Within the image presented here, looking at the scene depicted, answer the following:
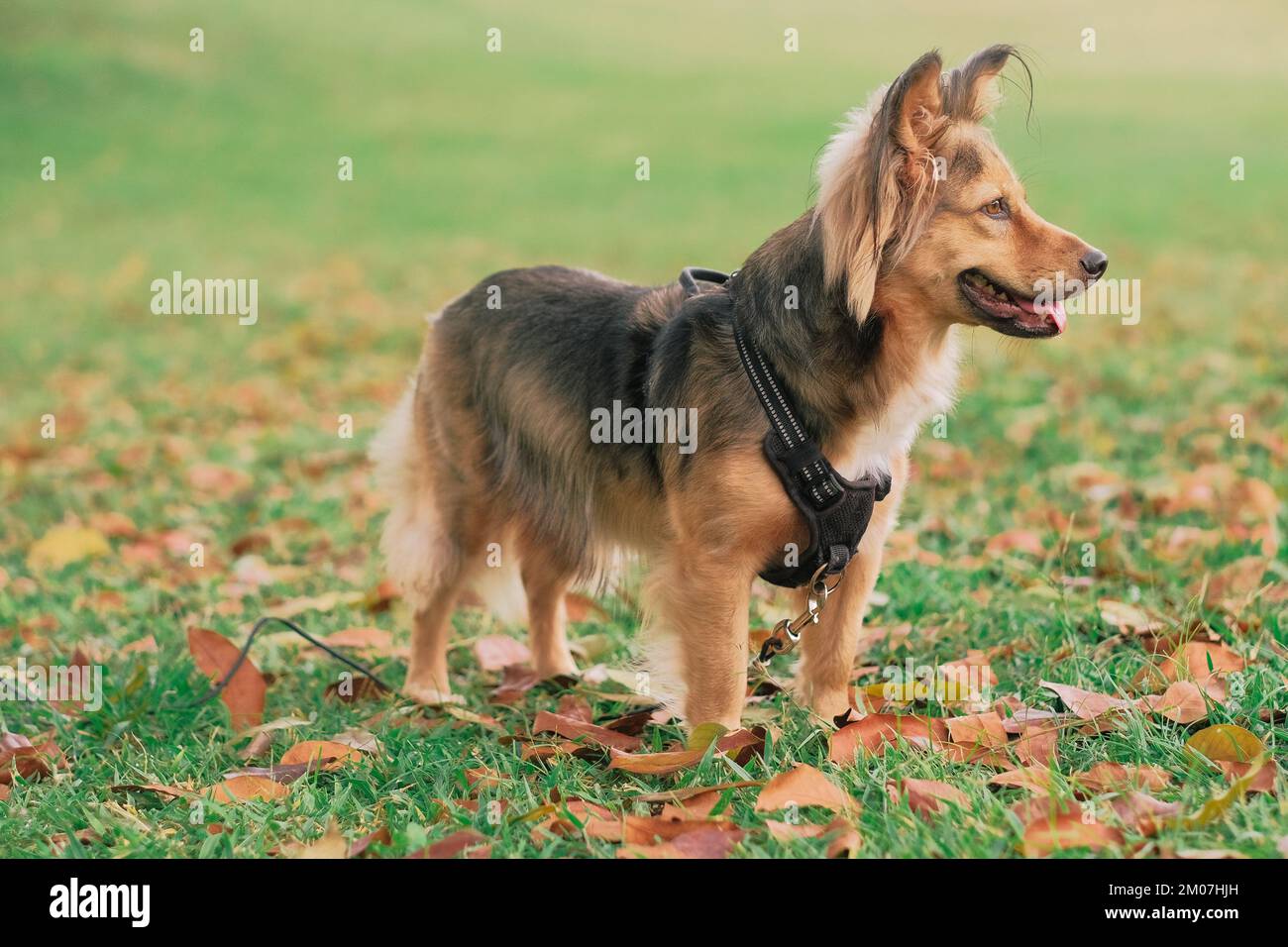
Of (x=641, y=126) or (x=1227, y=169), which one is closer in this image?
(x=1227, y=169)

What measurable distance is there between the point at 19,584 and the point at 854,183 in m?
4.49

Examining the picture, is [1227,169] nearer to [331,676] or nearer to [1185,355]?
[1185,355]

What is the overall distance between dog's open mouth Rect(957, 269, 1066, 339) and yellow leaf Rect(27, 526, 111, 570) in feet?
15.5

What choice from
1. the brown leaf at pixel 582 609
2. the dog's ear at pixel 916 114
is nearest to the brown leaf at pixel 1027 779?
the dog's ear at pixel 916 114

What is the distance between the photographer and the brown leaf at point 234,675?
4492 mm

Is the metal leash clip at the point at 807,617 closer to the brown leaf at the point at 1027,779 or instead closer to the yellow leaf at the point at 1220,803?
the brown leaf at the point at 1027,779

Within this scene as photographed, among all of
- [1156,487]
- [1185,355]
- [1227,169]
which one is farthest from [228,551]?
[1227,169]

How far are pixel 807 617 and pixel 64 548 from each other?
13.6ft

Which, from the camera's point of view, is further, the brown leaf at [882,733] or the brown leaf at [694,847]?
the brown leaf at [882,733]

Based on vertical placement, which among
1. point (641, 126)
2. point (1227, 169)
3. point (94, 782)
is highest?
point (641, 126)

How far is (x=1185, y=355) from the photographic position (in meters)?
8.80

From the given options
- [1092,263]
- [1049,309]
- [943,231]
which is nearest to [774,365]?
[943,231]

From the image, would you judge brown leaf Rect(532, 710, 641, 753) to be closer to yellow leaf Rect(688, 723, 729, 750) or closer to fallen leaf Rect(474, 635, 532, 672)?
yellow leaf Rect(688, 723, 729, 750)

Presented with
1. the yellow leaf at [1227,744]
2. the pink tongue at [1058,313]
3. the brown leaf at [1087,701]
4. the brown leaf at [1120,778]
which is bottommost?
the brown leaf at [1120,778]
